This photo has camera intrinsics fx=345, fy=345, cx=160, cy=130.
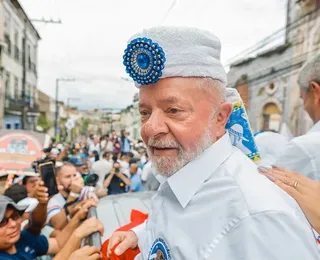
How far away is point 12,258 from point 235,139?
57.6 inches

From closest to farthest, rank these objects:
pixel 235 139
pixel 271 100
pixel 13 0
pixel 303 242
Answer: pixel 303 242 < pixel 235 139 < pixel 271 100 < pixel 13 0

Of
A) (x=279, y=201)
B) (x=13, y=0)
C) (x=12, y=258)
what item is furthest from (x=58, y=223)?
(x=13, y=0)

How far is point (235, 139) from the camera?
5.34 ft

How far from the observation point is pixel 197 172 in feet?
3.68

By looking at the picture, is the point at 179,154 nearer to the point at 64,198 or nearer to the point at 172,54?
the point at 172,54

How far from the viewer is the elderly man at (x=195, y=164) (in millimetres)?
945

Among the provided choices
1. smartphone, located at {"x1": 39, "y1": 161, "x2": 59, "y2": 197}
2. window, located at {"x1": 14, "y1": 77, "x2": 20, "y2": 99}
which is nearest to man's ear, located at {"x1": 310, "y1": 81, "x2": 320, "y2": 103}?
smartphone, located at {"x1": 39, "y1": 161, "x2": 59, "y2": 197}

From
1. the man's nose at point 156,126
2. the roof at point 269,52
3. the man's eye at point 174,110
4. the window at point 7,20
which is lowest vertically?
the man's nose at point 156,126

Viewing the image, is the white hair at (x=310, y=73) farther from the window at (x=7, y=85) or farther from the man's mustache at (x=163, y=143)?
Result: the window at (x=7, y=85)

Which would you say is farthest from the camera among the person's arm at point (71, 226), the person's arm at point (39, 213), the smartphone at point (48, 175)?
the smartphone at point (48, 175)

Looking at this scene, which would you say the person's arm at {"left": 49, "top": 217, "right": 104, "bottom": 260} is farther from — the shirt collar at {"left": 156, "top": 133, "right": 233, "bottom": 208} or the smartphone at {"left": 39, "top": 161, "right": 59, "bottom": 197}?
the smartphone at {"left": 39, "top": 161, "right": 59, "bottom": 197}

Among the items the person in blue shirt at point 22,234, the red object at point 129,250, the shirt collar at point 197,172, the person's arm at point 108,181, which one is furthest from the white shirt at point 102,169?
the shirt collar at point 197,172

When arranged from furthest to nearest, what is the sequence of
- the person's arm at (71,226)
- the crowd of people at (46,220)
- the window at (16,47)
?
the window at (16,47)
the person's arm at (71,226)
the crowd of people at (46,220)

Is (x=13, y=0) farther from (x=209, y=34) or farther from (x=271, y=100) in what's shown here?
(x=209, y=34)
